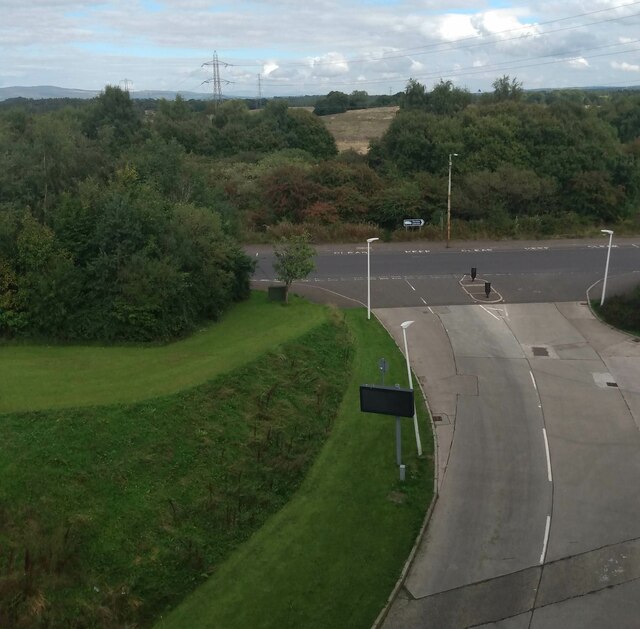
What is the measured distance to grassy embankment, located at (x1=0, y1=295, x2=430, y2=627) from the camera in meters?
13.0

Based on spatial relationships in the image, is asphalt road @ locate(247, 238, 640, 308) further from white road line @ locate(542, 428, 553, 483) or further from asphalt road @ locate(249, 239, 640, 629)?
white road line @ locate(542, 428, 553, 483)

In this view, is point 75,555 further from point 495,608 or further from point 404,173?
point 404,173

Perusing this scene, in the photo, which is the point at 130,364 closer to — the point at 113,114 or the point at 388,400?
the point at 388,400

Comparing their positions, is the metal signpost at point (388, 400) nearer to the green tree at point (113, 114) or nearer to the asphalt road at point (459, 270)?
the asphalt road at point (459, 270)

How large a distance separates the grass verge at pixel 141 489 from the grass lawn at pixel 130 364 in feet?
2.31

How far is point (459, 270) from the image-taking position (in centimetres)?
3625

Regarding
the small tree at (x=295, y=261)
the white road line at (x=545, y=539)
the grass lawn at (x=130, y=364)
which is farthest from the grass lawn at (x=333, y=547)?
the small tree at (x=295, y=261)

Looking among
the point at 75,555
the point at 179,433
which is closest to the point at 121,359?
the point at 179,433

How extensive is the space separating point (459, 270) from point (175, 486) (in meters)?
24.2

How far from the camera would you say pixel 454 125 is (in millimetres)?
55688

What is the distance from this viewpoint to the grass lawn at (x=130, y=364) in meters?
18.5

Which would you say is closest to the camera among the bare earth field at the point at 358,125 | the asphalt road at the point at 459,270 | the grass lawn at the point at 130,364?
the grass lawn at the point at 130,364

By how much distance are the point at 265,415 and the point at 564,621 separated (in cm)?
985

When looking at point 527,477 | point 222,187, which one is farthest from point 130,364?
point 222,187
